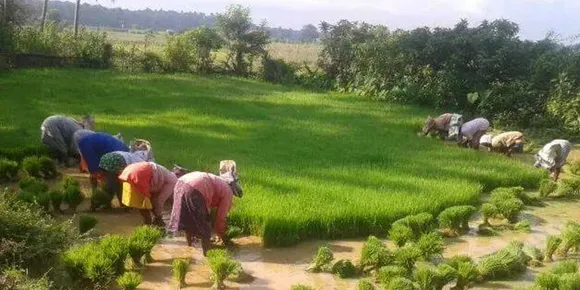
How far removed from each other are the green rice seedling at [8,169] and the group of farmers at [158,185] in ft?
3.34

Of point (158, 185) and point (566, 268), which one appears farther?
point (158, 185)

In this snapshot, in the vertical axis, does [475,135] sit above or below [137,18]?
below

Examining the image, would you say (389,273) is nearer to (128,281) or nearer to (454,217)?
(454,217)

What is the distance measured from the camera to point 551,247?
6.71 m

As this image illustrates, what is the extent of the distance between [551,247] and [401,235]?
172 centimetres

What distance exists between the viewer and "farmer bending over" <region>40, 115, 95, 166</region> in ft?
29.6

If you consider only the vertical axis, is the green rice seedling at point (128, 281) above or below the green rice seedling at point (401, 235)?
below

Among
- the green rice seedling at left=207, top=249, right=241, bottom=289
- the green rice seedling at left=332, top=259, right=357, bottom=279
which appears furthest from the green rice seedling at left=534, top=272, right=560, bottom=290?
the green rice seedling at left=207, top=249, right=241, bottom=289

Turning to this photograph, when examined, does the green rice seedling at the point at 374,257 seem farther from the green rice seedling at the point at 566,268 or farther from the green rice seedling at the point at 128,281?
the green rice seedling at the point at 128,281

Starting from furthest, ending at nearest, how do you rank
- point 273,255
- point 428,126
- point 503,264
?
point 428,126, point 273,255, point 503,264

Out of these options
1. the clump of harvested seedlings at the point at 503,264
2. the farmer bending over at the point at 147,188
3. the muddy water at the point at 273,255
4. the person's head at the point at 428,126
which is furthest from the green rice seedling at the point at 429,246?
the person's head at the point at 428,126

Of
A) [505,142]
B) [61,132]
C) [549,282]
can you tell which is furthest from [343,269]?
[505,142]

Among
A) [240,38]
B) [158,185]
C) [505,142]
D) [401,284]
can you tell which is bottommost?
[401,284]

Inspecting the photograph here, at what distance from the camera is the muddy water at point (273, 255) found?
5723 mm
